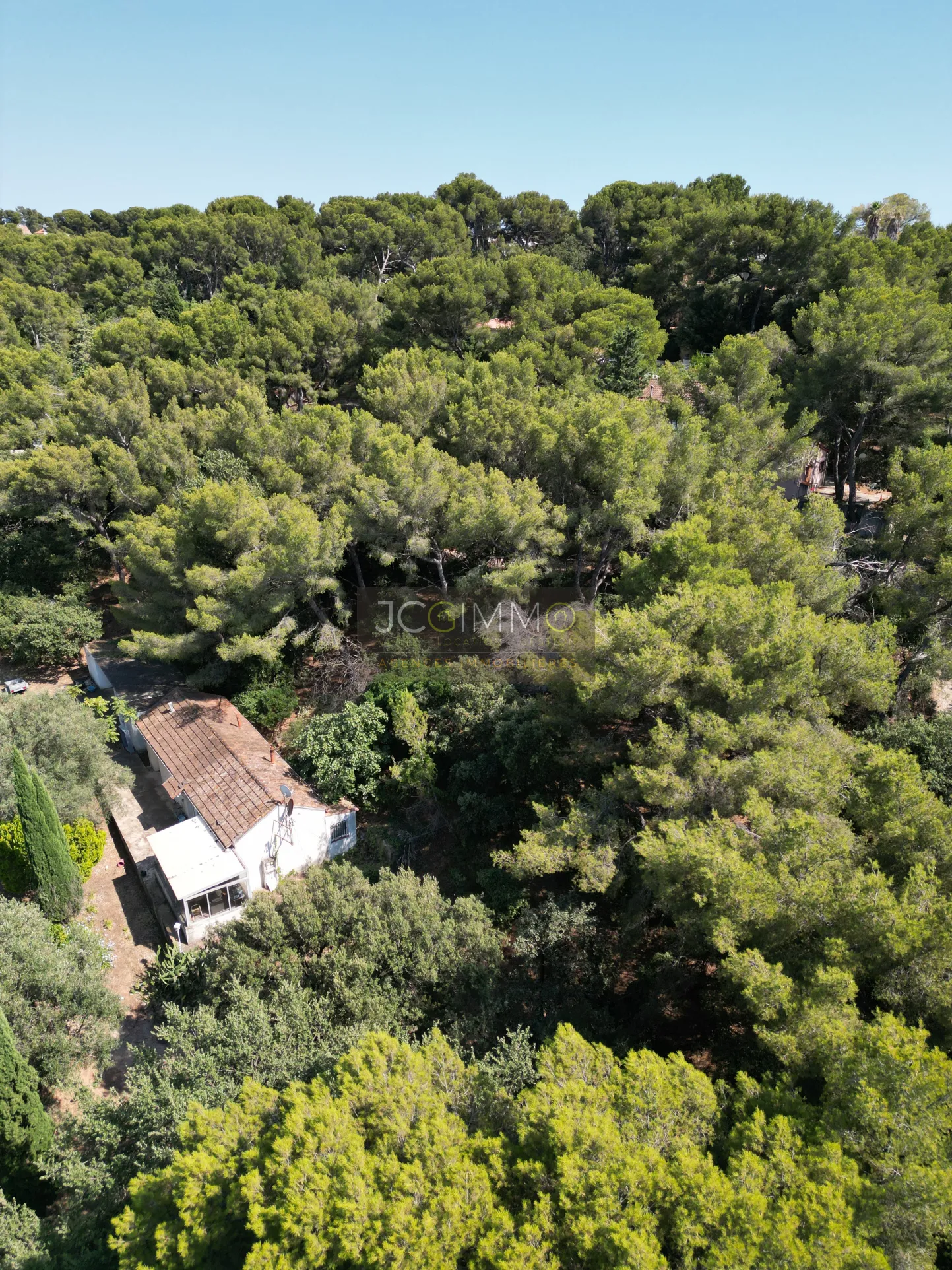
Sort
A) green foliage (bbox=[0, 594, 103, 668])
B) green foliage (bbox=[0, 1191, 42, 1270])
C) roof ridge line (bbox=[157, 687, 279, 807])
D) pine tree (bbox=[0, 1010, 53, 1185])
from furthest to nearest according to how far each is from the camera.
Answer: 1. green foliage (bbox=[0, 594, 103, 668])
2. roof ridge line (bbox=[157, 687, 279, 807])
3. pine tree (bbox=[0, 1010, 53, 1185])
4. green foliage (bbox=[0, 1191, 42, 1270])

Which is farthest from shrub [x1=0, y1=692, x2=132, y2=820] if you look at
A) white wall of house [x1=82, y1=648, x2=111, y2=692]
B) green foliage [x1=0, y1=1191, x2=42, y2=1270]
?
green foliage [x1=0, y1=1191, x2=42, y2=1270]

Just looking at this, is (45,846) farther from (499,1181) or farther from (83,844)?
(499,1181)

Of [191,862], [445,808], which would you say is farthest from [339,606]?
[191,862]

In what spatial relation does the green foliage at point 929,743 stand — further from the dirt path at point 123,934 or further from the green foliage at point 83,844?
the green foliage at point 83,844

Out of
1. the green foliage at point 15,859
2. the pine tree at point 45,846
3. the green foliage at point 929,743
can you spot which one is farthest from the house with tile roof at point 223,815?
the green foliage at point 929,743

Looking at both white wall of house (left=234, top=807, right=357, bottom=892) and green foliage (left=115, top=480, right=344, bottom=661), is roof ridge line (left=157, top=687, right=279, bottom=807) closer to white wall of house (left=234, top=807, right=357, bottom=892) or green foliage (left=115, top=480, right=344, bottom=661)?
white wall of house (left=234, top=807, right=357, bottom=892)

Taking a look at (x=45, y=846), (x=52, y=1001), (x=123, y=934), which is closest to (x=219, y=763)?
(x=45, y=846)

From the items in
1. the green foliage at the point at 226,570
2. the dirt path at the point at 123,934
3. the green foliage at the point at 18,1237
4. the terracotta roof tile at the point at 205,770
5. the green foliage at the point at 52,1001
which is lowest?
the dirt path at the point at 123,934
